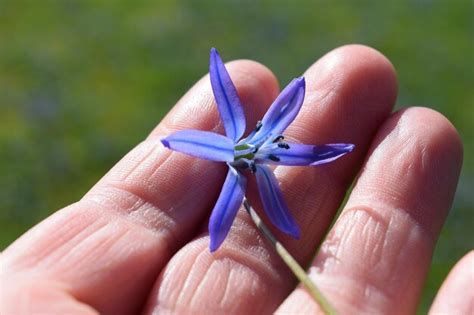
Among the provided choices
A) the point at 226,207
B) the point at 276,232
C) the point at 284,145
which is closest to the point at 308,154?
the point at 284,145

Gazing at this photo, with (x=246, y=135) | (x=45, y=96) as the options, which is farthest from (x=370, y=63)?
(x=45, y=96)

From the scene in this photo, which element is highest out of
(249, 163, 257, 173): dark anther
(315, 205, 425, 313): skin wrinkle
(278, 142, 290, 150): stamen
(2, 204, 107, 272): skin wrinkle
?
(278, 142, 290, 150): stamen

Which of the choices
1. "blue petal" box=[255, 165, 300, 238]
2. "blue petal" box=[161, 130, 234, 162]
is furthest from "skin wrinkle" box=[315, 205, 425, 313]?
"blue petal" box=[161, 130, 234, 162]

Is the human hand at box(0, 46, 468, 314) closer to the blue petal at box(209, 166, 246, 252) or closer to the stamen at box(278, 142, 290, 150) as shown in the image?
the blue petal at box(209, 166, 246, 252)

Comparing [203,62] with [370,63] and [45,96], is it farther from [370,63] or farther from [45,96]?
[370,63]

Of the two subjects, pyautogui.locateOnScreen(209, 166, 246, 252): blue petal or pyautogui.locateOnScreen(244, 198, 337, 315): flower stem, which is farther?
pyautogui.locateOnScreen(209, 166, 246, 252): blue petal

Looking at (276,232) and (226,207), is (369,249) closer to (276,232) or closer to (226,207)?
(276,232)
